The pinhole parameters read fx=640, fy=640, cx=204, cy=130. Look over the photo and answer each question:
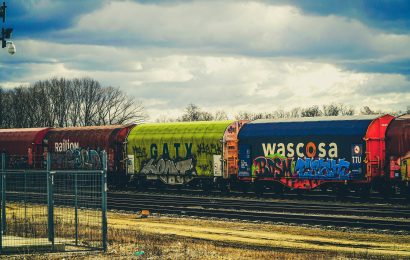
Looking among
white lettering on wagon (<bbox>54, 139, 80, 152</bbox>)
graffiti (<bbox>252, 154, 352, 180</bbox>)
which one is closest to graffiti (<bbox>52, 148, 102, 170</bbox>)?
white lettering on wagon (<bbox>54, 139, 80, 152</bbox>)

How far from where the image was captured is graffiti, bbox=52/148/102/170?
4413cm

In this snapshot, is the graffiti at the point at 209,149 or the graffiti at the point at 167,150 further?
the graffiti at the point at 167,150

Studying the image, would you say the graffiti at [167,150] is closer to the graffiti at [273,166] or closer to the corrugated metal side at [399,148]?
the graffiti at [273,166]

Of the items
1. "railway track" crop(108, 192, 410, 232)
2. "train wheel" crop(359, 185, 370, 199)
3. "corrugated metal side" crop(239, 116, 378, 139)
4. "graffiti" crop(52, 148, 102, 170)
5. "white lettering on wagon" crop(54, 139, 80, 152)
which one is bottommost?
"railway track" crop(108, 192, 410, 232)

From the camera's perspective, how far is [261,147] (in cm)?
3725

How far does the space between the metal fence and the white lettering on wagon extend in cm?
1610

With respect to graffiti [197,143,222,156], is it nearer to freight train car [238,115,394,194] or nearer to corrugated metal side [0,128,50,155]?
freight train car [238,115,394,194]

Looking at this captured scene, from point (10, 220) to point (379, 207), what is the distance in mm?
16599

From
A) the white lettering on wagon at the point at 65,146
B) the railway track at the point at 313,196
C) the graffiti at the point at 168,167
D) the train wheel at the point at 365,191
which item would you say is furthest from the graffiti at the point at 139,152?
the train wheel at the point at 365,191

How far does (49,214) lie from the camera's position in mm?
17844

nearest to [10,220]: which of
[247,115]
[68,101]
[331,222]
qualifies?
[331,222]

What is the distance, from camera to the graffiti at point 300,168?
34.0 metres

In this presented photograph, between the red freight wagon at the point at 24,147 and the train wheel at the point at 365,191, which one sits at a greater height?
the red freight wagon at the point at 24,147

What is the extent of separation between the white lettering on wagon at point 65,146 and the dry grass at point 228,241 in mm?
19795
